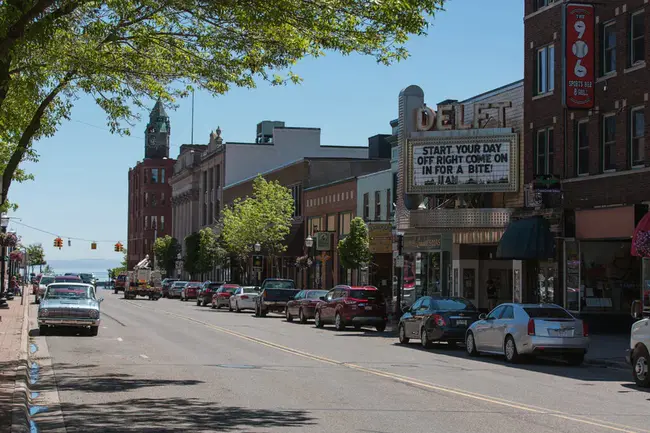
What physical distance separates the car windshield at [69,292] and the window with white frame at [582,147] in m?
16.6

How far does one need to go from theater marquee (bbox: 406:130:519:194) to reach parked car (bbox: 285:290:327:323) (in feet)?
23.7

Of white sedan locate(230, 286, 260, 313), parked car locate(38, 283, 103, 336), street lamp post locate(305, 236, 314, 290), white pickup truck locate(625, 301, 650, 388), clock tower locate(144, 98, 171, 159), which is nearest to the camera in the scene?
white pickup truck locate(625, 301, 650, 388)

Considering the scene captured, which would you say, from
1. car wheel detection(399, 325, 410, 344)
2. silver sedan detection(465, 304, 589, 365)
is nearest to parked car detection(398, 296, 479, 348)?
car wheel detection(399, 325, 410, 344)

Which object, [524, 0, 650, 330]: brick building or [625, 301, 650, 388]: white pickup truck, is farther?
[524, 0, 650, 330]: brick building

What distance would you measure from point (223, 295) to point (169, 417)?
158 ft

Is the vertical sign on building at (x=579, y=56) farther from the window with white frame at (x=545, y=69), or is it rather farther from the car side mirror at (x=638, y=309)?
the car side mirror at (x=638, y=309)

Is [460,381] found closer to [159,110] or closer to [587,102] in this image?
[587,102]

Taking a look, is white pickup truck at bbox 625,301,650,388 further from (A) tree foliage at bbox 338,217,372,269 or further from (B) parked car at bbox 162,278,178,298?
(B) parked car at bbox 162,278,178,298

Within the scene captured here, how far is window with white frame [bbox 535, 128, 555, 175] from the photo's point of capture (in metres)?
36.5

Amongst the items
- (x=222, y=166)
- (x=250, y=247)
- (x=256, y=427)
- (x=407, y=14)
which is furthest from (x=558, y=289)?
(x=222, y=166)

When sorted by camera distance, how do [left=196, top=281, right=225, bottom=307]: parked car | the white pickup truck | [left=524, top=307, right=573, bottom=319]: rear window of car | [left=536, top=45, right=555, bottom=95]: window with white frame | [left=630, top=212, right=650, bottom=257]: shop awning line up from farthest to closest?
1. [left=196, top=281, right=225, bottom=307]: parked car
2. [left=536, top=45, right=555, bottom=95]: window with white frame
3. [left=630, top=212, right=650, bottom=257]: shop awning
4. [left=524, top=307, right=573, bottom=319]: rear window of car
5. the white pickup truck

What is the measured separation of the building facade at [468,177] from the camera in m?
38.2

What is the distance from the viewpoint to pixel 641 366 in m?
18.3

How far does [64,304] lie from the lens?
99.6ft
